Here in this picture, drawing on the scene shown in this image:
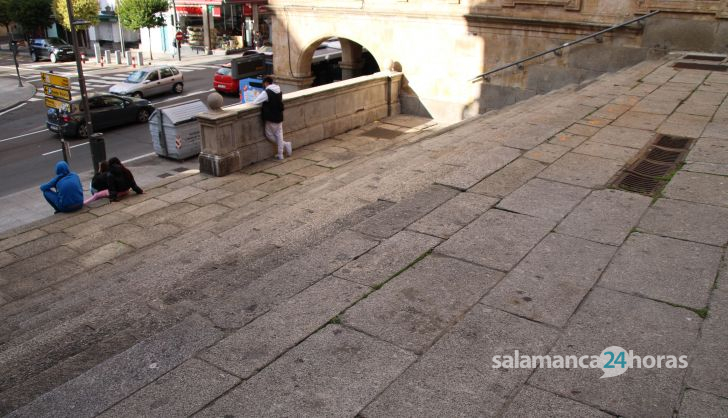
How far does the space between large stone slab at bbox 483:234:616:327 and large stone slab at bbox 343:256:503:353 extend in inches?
6.4

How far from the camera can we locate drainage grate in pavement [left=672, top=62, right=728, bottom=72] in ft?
41.3

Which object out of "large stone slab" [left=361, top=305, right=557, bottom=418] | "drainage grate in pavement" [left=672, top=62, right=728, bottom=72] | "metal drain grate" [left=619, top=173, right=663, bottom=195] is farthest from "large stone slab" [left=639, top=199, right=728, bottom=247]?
"drainage grate in pavement" [left=672, top=62, right=728, bottom=72]

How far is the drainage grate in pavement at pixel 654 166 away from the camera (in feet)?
21.9

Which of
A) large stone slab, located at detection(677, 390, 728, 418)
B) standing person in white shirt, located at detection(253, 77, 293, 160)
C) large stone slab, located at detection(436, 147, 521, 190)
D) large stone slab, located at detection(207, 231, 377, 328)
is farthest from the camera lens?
standing person in white shirt, located at detection(253, 77, 293, 160)

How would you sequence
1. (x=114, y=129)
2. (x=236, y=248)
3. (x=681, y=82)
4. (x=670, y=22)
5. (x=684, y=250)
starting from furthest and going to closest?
(x=114, y=129) → (x=670, y=22) → (x=681, y=82) → (x=236, y=248) → (x=684, y=250)

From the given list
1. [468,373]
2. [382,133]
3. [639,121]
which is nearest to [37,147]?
[382,133]

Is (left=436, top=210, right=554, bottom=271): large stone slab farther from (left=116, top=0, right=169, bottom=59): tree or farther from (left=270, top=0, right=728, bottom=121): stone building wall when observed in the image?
(left=116, top=0, right=169, bottom=59): tree

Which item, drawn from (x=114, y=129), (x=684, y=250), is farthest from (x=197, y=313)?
(x=114, y=129)

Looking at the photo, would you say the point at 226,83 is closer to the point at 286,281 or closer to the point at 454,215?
the point at 454,215

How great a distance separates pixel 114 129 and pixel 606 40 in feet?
57.4

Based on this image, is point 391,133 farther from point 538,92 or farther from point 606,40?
point 606,40

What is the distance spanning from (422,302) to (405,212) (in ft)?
6.34

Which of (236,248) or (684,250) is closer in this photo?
(684,250)

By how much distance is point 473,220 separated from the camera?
232 inches
